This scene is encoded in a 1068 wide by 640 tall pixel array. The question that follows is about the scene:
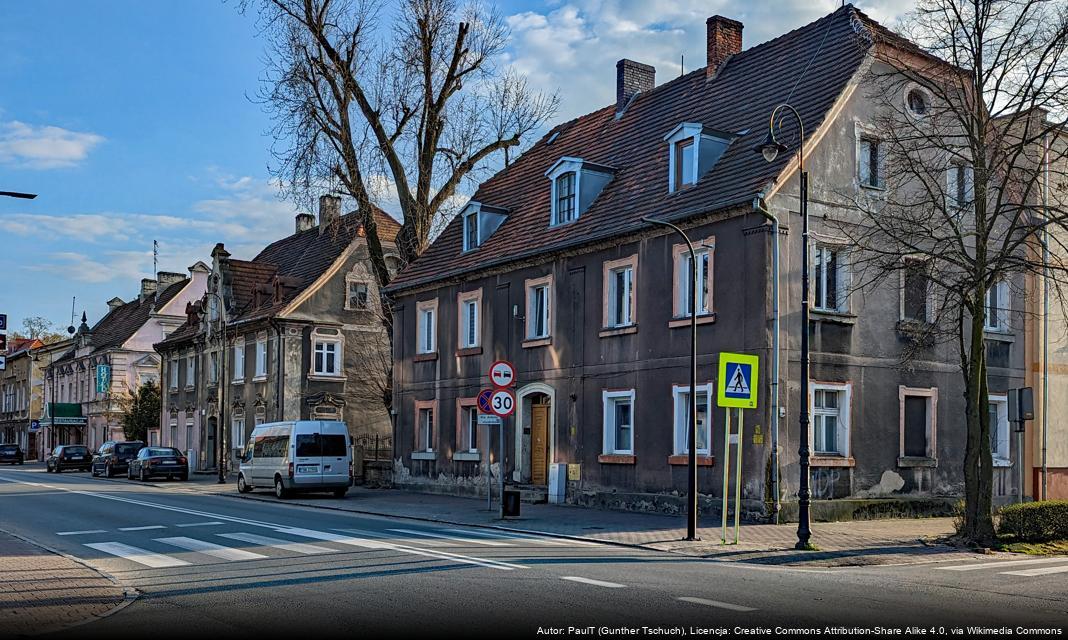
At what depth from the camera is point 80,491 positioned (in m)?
34.2

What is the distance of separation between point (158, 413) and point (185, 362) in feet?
23.6

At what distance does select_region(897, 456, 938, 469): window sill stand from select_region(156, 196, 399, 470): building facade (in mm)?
25392

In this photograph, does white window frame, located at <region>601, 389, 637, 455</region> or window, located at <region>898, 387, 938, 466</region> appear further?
white window frame, located at <region>601, 389, 637, 455</region>

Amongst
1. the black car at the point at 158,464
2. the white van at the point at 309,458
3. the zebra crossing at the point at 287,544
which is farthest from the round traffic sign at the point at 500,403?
the black car at the point at 158,464

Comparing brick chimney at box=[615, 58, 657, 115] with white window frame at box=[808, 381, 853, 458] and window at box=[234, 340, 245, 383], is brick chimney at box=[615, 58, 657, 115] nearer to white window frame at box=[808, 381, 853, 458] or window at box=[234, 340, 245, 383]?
white window frame at box=[808, 381, 853, 458]

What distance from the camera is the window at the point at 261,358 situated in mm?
48656

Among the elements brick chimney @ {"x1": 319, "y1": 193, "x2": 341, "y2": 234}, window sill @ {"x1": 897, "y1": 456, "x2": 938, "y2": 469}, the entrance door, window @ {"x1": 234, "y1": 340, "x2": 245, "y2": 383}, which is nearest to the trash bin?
the entrance door

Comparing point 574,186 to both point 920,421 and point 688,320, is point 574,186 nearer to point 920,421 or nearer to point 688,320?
point 688,320

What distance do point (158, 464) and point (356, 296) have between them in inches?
451

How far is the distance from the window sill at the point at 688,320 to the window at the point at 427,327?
38.3 ft

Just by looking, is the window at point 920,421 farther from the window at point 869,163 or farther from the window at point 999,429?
the window at point 869,163

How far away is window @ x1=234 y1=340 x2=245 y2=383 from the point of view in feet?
168

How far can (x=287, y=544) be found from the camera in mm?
17328

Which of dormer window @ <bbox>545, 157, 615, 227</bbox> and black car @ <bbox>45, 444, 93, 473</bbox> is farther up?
dormer window @ <bbox>545, 157, 615, 227</bbox>
